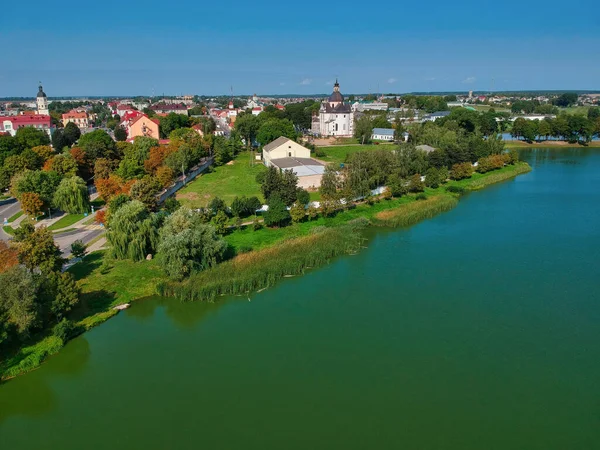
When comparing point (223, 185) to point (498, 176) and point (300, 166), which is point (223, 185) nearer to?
point (300, 166)

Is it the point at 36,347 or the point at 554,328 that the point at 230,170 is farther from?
the point at 554,328

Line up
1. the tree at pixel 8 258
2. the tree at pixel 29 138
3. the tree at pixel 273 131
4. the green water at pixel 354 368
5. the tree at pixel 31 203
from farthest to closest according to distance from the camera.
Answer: the tree at pixel 273 131, the tree at pixel 29 138, the tree at pixel 31 203, the tree at pixel 8 258, the green water at pixel 354 368

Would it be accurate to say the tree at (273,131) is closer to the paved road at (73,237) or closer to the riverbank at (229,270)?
the riverbank at (229,270)

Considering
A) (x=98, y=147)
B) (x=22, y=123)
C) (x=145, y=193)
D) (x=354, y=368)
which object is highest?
(x=22, y=123)

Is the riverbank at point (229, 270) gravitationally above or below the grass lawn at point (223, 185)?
below

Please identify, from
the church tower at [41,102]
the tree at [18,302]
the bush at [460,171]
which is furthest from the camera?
the church tower at [41,102]

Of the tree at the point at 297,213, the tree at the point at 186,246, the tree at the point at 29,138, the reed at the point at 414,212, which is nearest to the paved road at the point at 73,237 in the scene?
the tree at the point at 186,246

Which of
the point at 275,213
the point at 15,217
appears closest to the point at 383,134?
the point at 275,213
